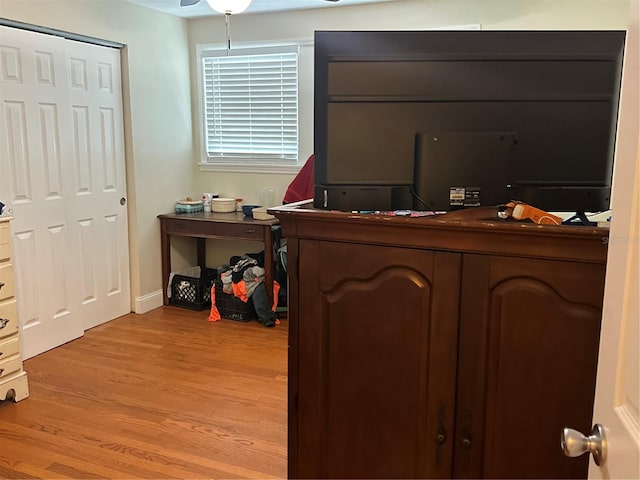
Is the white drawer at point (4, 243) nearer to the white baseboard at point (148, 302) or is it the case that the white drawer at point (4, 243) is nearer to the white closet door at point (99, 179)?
the white closet door at point (99, 179)

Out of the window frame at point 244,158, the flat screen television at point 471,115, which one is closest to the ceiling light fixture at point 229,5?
the window frame at point 244,158

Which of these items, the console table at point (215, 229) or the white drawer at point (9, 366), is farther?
the console table at point (215, 229)

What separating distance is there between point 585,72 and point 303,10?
337cm

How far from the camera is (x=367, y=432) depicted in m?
1.68

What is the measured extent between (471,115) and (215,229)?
3.22m

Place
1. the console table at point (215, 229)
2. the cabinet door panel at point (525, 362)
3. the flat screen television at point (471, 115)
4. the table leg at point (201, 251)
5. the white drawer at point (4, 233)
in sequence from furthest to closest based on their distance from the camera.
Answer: the table leg at point (201, 251), the console table at point (215, 229), the white drawer at point (4, 233), the flat screen television at point (471, 115), the cabinet door panel at point (525, 362)

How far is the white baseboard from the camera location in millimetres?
4578

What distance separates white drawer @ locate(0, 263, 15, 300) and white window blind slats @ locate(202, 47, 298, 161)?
7.60 ft

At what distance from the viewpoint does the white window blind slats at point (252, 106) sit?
15.2 feet

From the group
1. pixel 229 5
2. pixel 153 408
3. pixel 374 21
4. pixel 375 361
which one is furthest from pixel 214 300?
pixel 375 361

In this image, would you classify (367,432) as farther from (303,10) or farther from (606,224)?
(303,10)

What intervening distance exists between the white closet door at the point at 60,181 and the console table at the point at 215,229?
0.37 meters

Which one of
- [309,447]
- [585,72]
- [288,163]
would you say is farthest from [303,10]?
[309,447]

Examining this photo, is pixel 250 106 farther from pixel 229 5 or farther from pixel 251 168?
pixel 229 5
